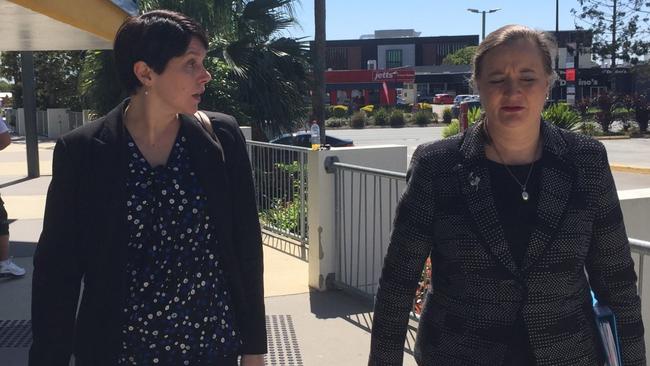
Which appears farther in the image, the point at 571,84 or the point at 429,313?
the point at 571,84

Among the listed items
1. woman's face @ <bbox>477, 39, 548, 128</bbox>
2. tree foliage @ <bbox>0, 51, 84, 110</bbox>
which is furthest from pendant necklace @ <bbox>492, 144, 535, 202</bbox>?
tree foliage @ <bbox>0, 51, 84, 110</bbox>

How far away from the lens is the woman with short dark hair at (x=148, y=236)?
2176mm

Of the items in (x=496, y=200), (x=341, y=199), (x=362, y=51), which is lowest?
(x=341, y=199)

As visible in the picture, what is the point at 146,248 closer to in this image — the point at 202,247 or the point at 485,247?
the point at 202,247

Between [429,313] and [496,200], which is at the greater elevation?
[496,200]

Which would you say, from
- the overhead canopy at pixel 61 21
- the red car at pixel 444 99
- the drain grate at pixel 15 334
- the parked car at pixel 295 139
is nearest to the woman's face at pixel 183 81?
the drain grate at pixel 15 334

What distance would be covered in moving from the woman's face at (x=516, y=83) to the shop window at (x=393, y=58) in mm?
100411

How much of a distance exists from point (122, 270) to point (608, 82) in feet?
177

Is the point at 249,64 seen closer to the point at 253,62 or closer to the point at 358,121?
the point at 253,62

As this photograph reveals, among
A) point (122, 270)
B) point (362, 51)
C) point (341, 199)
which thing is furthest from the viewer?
point (362, 51)

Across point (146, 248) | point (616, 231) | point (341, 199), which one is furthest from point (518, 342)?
point (341, 199)

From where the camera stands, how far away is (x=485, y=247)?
2168 millimetres

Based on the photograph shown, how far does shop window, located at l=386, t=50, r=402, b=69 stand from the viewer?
10131 cm

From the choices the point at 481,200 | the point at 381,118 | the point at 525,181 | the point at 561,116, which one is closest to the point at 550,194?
the point at 525,181
